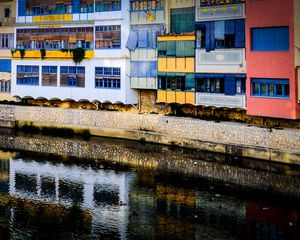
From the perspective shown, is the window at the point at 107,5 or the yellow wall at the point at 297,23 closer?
the yellow wall at the point at 297,23

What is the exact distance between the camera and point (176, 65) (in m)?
32.0

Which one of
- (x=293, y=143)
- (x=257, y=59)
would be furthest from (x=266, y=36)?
(x=293, y=143)

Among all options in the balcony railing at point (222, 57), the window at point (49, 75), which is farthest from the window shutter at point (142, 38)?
the window at point (49, 75)

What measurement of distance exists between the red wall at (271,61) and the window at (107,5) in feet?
29.7

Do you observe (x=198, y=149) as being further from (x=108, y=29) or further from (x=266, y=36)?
(x=108, y=29)

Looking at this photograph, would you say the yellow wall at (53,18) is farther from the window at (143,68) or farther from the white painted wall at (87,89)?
the window at (143,68)

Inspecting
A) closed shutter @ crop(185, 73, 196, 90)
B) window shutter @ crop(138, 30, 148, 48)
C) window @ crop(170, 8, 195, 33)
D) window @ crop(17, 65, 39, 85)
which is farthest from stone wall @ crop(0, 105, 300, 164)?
window @ crop(170, 8, 195, 33)

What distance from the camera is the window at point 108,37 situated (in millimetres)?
34344

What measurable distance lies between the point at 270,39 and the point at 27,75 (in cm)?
1796

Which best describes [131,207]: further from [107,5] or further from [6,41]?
[6,41]

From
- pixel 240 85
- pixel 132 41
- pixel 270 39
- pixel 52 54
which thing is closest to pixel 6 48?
pixel 52 54

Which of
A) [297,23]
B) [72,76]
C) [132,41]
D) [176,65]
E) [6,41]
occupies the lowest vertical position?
[72,76]

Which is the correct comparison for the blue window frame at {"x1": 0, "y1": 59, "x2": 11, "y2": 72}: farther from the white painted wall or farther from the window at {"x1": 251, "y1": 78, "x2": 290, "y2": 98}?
the window at {"x1": 251, "y1": 78, "x2": 290, "y2": 98}

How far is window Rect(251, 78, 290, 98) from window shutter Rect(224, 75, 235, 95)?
4.21 ft
